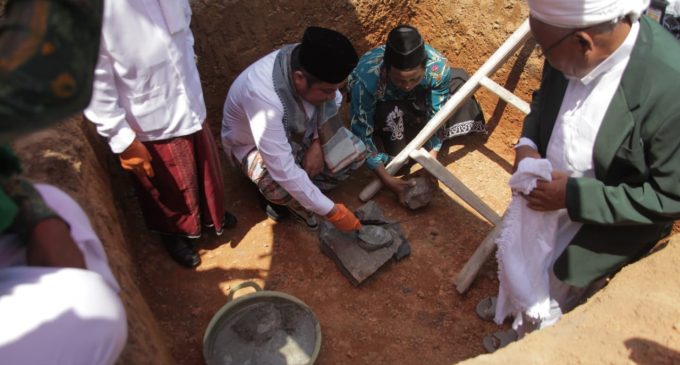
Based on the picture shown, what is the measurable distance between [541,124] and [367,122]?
1.64m

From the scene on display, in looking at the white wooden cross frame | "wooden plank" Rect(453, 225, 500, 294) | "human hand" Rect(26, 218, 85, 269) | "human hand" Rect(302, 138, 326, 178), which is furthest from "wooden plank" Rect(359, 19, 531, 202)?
"human hand" Rect(26, 218, 85, 269)

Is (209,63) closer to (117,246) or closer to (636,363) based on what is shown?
(117,246)

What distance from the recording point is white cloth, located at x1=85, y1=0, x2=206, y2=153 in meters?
2.26

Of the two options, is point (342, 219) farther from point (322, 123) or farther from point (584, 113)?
point (584, 113)

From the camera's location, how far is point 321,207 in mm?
2980

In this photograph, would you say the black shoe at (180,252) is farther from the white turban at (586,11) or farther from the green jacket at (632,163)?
the white turban at (586,11)

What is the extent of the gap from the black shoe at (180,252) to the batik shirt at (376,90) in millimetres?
1476

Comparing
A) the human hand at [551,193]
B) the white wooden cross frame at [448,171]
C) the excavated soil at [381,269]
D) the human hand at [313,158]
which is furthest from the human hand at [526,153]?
the human hand at [313,158]

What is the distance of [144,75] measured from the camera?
7.92ft

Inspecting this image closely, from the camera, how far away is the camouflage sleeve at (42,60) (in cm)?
90

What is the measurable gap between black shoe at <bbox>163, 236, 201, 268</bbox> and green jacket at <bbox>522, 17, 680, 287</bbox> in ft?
7.48

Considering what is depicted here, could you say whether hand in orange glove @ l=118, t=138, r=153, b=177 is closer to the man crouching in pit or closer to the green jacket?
the man crouching in pit

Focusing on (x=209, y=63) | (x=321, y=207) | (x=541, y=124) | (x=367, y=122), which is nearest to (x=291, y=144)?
(x=321, y=207)

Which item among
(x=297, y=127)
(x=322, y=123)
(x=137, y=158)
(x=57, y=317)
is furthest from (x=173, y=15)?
(x=57, y=317)
